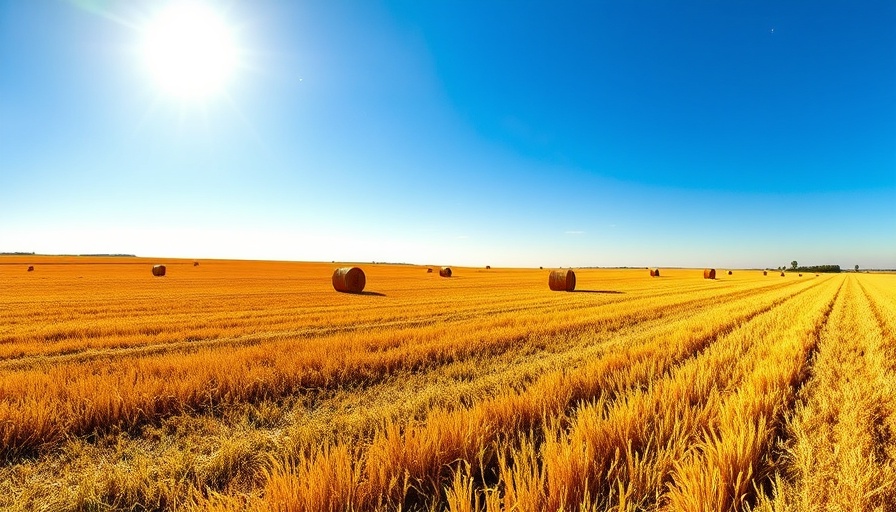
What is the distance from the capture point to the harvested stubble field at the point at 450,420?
2.80 m

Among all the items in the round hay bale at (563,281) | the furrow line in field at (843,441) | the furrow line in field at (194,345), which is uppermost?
the round hay bale at (563,281)

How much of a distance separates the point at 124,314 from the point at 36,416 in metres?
11.8

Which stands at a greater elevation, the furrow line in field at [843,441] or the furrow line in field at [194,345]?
the furrow line in field at [843,441]

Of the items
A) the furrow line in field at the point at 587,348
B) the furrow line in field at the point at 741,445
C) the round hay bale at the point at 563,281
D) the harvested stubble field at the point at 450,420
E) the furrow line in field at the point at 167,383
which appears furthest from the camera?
the round hay bale at the point at 563,281

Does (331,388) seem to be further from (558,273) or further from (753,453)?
(558,273)

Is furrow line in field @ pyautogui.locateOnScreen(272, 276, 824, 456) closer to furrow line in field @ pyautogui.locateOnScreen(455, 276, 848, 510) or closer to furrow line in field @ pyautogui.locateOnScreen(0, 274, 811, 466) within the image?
furrow line in field @ pyautogui.locateOnScreen(0, 274, 811, 466)

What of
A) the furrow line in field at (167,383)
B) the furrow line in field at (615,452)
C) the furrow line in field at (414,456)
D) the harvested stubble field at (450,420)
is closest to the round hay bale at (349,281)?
the harvested stubble field at (450,420)

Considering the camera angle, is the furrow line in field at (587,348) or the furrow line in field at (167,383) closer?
the furrow line in field at (167,383)

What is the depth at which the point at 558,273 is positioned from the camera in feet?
98.1

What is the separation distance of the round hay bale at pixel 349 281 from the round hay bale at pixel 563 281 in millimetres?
14325

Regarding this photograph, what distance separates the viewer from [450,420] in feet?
12.3

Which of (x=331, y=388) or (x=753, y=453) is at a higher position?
(x=753, y=453)

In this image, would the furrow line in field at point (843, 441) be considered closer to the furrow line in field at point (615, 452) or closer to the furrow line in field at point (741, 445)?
the furrow line in field at point (741, 445)

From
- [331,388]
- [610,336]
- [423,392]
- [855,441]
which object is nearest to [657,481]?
[855,441]
